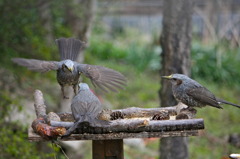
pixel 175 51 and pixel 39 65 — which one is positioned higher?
pixel 175 51

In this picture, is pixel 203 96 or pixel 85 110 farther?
pixel 203 96

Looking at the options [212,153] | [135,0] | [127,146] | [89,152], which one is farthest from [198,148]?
[135,0]

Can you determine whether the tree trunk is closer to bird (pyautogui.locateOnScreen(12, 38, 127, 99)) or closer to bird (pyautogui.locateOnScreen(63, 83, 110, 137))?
bird (pyautogui.locateOnScreen(12, 38, 127, 99))

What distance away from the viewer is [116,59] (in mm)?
14367

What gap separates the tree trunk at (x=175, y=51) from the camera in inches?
257

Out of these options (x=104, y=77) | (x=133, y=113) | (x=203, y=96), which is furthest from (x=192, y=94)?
(x=104, y=77)

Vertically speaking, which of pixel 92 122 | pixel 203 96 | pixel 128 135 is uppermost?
pixel 203 96

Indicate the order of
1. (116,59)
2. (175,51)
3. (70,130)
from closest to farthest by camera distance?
1. (70,130)
2. (175,51)
3. (116,59)

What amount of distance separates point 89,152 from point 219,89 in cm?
521

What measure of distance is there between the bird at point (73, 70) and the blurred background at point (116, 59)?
811 millimetres

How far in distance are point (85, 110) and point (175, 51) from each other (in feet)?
9.98

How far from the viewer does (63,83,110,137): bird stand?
3.56 meters

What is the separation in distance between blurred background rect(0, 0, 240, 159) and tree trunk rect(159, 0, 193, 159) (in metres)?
1.82

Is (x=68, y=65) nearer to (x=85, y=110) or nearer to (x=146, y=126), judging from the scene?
(x=85, y=110)
